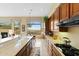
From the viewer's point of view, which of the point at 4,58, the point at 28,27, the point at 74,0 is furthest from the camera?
the point at 28,27

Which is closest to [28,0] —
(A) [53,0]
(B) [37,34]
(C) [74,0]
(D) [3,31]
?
(A) [53,0]

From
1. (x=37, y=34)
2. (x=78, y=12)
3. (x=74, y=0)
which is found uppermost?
(x=74, y=0)

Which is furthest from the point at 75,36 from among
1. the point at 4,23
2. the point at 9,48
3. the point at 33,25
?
the point at 33,25

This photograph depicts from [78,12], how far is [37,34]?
824cm

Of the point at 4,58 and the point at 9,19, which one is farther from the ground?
the point at 9,19

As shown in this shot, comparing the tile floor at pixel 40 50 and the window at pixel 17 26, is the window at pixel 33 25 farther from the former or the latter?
the tile floor at pixel 40 50

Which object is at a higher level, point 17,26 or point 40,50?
point 17,26

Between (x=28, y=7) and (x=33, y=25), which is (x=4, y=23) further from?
(x=28, y=7)

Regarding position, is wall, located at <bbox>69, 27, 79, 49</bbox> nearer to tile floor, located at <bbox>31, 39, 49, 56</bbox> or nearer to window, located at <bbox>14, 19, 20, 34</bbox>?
tile floor, located at <bbox>31, 39, 49, 56</bbox>

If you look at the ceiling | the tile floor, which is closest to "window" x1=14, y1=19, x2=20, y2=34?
the tile floor

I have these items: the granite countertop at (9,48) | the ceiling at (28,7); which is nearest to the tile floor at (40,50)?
the ceiling at (28,7)

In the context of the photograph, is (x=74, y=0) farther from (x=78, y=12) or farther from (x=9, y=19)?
(x=9, y=19)

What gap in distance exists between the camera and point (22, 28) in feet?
33.8

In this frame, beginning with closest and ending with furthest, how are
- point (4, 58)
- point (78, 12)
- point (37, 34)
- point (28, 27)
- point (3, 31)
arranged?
point (4, 58)
point (78, 12)
point (3, 31)
point (37, 34)
point (28, 27)
